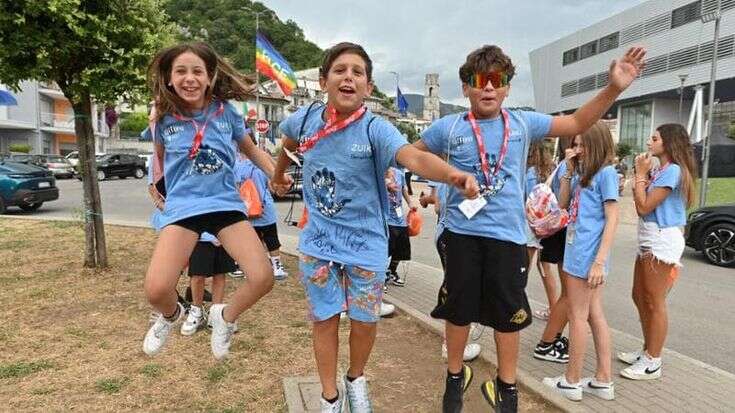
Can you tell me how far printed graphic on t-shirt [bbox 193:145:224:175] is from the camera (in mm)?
3291

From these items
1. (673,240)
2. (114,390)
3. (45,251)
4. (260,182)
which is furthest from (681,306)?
(45,251)

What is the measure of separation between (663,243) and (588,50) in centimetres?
5854

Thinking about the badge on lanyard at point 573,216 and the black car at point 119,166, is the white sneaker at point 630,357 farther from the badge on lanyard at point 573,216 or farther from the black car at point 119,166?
the black car at point 119,166

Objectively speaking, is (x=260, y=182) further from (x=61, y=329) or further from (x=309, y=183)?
(x=309, y=183)

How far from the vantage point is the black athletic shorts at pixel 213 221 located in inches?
128

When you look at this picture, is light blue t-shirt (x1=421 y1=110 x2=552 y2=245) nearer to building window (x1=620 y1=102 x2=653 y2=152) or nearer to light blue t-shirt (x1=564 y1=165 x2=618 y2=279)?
light blue t-shirt (x1=564 y1=165 x2=618 y2=279)

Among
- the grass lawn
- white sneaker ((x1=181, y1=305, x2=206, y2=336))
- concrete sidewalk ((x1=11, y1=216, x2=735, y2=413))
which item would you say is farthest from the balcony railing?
concrete sidewalk ((x1=11, y1=216, x2=735, y2=413))

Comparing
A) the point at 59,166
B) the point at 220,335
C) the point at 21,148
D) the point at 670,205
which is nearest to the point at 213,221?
the point at 220,335

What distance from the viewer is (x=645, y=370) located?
165 inches

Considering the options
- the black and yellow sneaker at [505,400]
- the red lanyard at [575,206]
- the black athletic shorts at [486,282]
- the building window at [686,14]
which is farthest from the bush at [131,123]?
the black and yellow sneaker at [505,400]

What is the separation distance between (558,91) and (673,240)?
2441 inches

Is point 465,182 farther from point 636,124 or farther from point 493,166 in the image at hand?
point 636,124

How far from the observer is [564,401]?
3.58 m

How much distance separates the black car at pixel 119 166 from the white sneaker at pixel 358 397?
34.2 metres
